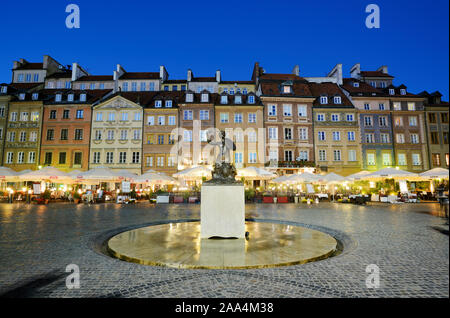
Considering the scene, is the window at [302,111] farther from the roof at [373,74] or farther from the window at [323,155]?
the roof at [373,74]

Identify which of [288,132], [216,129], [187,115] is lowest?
[288,132]

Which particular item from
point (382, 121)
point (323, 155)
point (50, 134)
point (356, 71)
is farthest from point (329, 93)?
point (50, 134)

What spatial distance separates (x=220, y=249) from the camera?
6.14 meters

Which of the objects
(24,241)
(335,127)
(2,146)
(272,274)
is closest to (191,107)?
(335,127)

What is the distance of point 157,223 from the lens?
33.0 ft

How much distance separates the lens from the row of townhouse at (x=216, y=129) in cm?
3391

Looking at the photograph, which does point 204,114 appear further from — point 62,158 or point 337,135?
point 62,158

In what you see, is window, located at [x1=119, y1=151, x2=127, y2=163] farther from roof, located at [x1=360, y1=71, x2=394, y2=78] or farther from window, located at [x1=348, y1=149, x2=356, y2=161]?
roof, located at [x1=360, y1=71, x2=394, y2=78]

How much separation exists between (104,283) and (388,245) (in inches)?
A: 244

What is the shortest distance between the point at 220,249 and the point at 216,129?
28625 millimetres

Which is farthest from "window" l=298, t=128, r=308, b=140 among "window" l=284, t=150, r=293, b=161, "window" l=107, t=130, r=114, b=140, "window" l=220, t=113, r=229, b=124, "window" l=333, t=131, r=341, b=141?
"window" l=107, t=130, r=114, b=140

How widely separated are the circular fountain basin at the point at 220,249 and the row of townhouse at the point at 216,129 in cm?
2547

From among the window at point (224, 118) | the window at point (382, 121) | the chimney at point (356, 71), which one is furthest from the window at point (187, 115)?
the chimney at point (356, 71)
